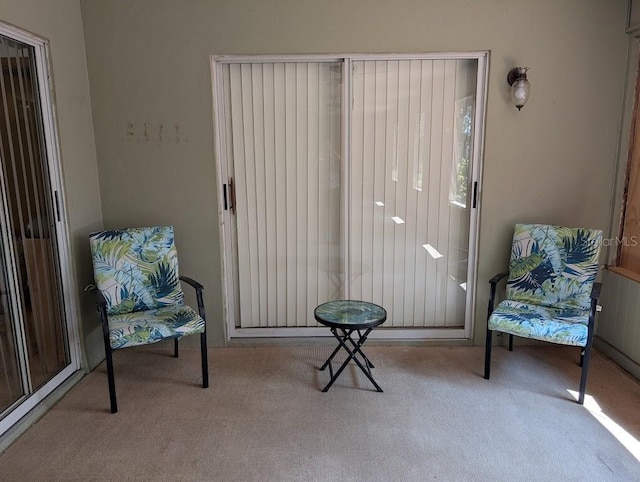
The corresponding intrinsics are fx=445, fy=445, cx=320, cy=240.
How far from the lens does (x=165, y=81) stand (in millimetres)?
3002

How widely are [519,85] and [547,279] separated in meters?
1.28

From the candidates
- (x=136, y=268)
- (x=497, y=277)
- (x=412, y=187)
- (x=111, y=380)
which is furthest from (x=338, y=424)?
(x=412, y=187)

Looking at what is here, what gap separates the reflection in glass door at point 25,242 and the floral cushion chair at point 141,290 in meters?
0.28

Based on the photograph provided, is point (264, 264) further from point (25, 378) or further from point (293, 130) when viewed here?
point (25, 378)

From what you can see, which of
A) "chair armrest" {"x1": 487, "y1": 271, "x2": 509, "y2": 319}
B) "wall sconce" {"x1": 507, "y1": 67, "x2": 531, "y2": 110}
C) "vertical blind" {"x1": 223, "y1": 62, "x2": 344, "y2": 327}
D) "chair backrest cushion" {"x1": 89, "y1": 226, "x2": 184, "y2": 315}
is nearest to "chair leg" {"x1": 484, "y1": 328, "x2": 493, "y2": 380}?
"chair armrest" {"x1": 487, "y1": 271, "x2": 509, "y2": 319}

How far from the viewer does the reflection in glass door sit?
7.54ft

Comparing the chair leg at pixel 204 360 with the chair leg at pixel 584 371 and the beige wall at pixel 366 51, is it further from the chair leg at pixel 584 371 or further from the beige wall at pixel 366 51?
the chair leg at pixel 584 371

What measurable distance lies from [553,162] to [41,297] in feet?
11.1

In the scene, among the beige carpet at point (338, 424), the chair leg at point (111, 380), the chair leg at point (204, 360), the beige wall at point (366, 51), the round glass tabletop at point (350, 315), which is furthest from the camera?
the beige wall at point (366, 51)

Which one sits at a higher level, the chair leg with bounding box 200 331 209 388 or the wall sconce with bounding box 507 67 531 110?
the wall sconce with bounding box 507 67 531 110

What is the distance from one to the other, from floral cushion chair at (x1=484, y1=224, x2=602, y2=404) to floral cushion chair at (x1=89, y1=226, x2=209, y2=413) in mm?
1884

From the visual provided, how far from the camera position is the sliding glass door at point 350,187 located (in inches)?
121

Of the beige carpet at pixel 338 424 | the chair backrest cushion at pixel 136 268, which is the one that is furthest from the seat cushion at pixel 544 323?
the chair backrest cushion at pixel 136 268

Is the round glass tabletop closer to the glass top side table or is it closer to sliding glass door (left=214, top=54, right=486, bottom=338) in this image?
the glass top side table
